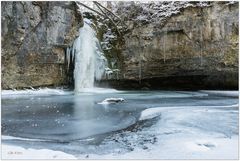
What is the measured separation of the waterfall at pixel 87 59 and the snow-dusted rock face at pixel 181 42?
1.41 metres

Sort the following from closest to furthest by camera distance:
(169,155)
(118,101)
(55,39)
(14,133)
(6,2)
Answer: (169,155) < (14,133) < (118,101) < (6,2) < (55,39)

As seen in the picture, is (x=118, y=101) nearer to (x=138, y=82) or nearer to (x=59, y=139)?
(x=59, y=139)

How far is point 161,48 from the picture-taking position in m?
19.6

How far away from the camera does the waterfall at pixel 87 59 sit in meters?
20.2

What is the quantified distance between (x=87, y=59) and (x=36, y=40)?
3.29 m

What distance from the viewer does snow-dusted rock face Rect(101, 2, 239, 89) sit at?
60.3 feet

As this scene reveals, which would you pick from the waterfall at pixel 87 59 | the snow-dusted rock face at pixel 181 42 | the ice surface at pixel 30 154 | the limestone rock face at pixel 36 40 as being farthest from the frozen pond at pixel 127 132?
the waterfall at pixel 87 59

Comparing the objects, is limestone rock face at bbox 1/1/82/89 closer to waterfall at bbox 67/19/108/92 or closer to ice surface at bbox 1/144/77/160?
waterfall at bbox 67/19/108/92

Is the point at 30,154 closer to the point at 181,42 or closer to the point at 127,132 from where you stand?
the point at 127,132

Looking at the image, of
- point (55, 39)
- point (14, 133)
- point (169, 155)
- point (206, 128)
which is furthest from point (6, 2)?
point (169, 155)

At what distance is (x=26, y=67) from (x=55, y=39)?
2.11 metres

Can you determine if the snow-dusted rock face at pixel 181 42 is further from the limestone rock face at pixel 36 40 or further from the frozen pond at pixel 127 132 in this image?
the frozen pond at pixel 127 132

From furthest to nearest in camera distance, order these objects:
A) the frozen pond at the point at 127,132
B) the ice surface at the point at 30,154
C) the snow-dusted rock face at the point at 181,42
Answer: the snow-dusted rock face at the point at 181,42 → the frozen pond at the point at 127,132 → the ice surface at the point at 30,154

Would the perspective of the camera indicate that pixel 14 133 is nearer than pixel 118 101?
Yes
